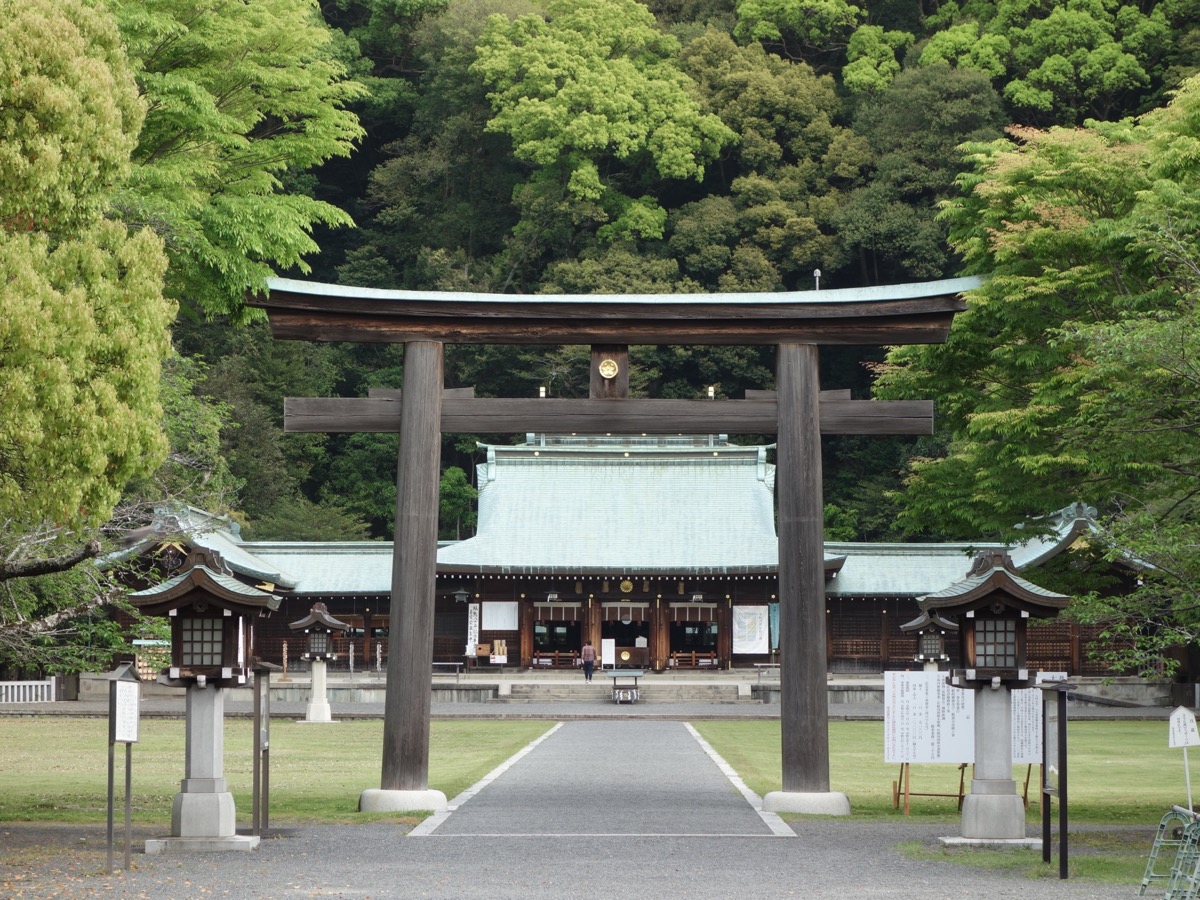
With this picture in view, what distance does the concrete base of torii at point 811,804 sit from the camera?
13281 mm

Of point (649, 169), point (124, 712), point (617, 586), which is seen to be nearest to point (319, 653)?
point (617, 586)

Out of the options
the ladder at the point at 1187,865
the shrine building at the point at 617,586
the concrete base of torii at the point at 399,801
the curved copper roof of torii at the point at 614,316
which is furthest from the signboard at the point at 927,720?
the shrine building at the point at 617,586

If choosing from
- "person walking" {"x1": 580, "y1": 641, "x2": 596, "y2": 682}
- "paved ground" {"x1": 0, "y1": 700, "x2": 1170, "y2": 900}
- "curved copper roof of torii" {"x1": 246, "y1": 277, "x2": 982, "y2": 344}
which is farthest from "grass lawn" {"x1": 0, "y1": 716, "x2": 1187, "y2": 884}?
"person walking" {"x1": 580, "y1": 641, "x2": 596, "y2": 682}

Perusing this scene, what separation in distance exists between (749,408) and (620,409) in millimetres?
1274

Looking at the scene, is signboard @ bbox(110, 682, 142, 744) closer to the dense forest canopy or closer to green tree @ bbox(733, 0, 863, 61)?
the dense forest canopy

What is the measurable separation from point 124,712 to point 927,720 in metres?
7.09

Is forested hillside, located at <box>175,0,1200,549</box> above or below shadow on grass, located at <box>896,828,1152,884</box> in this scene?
above

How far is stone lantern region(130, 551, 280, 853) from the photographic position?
37.9 feet

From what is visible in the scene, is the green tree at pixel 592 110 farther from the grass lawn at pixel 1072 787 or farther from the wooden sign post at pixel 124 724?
the wooden sign post at pixel 124 724

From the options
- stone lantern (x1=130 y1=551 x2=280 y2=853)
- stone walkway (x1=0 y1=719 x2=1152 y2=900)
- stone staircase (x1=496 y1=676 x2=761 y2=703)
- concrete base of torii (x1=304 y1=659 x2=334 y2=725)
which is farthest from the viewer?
stone staircase (x1=496 y1=676 x2=761 y2=703)

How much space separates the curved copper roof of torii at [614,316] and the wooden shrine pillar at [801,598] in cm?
43

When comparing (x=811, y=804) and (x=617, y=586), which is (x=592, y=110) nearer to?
(x=617, y=586)

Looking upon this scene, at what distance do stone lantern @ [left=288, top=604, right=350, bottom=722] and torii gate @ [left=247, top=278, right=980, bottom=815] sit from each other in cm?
1488

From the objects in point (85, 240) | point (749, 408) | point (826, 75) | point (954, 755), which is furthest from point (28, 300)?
point (826, 75)
